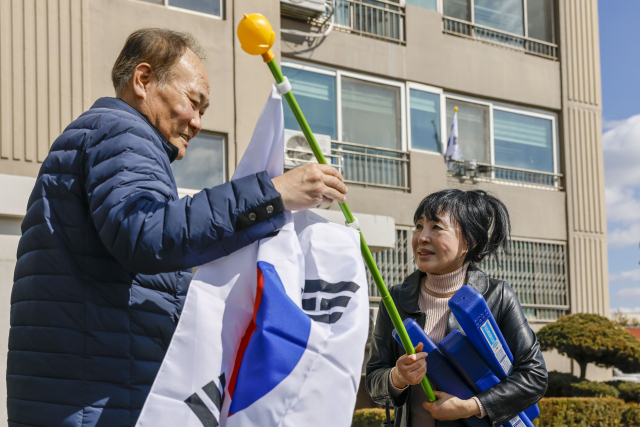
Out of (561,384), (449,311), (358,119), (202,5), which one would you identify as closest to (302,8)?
(202,5)

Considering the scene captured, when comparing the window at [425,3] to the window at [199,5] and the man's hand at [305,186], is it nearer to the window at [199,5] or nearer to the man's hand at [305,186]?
the window at [199,5]

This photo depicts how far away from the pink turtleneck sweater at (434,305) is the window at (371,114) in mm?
9537

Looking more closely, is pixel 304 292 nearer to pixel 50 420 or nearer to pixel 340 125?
pixel 50 420

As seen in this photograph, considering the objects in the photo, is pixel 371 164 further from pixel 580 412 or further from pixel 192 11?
pixel 580 412

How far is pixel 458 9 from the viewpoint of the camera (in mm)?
14695

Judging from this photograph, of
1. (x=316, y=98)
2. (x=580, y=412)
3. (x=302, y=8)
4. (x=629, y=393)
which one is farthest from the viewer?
(x=629, y=393)

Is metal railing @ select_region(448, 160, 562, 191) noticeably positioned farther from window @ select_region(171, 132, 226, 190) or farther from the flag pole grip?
the flag pole grip

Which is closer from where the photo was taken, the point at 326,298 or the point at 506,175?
the point at 326,298

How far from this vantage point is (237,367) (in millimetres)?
1900

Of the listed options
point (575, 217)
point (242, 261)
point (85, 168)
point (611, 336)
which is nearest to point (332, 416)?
point (242, 261)

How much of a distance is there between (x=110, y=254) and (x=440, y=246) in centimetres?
170

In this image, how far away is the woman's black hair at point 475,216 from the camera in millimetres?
3281

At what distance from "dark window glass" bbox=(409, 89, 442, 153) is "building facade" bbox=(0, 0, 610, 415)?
30 mm

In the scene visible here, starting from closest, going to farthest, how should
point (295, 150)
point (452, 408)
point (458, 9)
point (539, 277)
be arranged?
point (452, 408)
point (295, 150)
point (458, 9)
point (539, 277)
